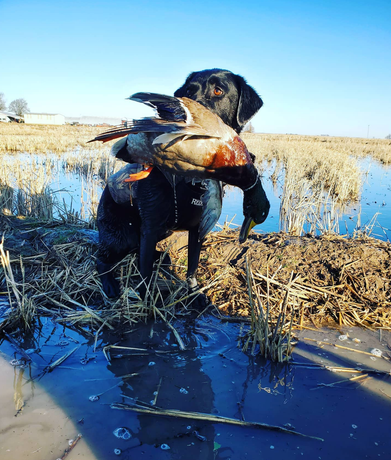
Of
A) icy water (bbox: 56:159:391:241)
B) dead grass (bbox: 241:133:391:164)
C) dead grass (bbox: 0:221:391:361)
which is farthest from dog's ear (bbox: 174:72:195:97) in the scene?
dead grass (bbox: 241:133:391:164)

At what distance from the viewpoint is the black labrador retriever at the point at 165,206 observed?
228cm

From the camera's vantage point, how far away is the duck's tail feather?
1541mm

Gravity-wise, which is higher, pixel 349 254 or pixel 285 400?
pixel 349 254

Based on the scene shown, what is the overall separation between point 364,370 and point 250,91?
1.91 metres

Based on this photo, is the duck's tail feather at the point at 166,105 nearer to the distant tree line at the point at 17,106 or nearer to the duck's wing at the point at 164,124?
the duck's wing at the point at 164,124

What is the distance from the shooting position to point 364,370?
2031 mm

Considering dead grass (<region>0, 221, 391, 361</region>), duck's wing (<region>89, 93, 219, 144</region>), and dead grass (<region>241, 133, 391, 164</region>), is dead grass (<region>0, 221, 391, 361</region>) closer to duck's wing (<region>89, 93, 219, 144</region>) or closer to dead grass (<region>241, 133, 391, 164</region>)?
duck's wing (<region>89, 93, 219, 144</region>)

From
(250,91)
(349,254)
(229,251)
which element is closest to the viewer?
(250,91)

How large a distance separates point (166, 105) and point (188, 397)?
4.92ft

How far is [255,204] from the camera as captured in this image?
1890mm

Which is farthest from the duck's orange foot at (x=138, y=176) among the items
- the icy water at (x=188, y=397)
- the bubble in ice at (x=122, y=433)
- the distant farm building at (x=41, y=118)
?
the distant farm building at (x=41, y=118)

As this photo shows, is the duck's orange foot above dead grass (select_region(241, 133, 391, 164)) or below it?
below

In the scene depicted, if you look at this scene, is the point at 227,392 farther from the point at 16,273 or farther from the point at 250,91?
the point at 16,273

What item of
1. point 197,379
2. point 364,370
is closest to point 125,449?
point 197,379
